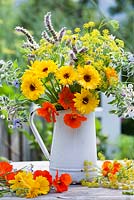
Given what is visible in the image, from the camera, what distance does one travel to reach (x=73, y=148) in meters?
1.39

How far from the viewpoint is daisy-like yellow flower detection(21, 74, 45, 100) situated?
134 cm

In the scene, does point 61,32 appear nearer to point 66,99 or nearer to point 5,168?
point 66,99

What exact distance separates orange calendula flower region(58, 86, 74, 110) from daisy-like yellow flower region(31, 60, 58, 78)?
0.19 ft

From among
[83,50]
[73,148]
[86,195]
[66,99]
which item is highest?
[83,50]

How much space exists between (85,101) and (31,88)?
120 mm

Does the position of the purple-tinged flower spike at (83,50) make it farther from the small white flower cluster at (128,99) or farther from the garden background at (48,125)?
the garden background at (48,125)

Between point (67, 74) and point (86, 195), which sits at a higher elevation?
point (67, 74)

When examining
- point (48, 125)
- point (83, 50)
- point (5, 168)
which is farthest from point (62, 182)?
point (48, 125)

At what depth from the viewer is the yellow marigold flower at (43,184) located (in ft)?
4.23

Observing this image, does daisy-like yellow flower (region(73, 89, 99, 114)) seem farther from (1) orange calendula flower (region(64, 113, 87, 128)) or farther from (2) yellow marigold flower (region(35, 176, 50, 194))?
(2) yellow marigold flower (region(35, 176, 50, 194))

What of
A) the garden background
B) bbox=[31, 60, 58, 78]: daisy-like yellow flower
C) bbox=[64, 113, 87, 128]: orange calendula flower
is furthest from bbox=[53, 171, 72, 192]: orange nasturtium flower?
the garden background

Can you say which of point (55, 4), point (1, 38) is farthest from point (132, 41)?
point (1, 38)

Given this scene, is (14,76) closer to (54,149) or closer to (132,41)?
(54,149)

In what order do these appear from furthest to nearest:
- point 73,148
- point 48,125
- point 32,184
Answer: point 48,125 < point 73,148 < point 32,184
